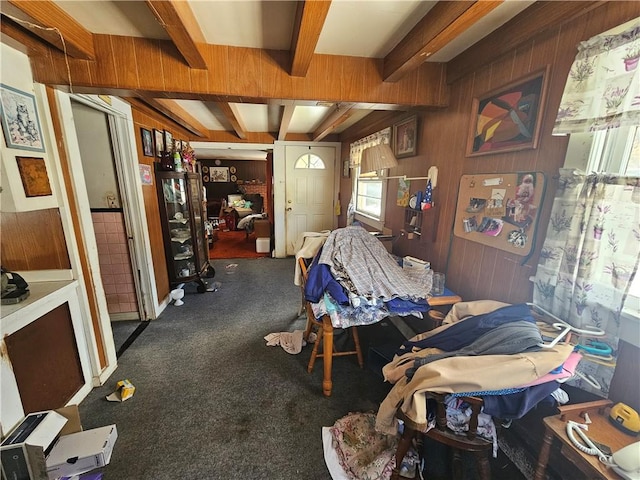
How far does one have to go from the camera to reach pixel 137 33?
1.44 m

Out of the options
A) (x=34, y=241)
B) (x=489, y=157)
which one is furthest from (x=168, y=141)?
(x=489, y=157)

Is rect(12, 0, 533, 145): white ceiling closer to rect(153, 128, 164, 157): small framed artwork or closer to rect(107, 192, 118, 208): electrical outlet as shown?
rect(107, 192, 118, 208): electrical outlet

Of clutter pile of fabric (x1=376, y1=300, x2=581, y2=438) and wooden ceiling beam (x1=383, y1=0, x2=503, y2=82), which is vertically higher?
wooden ceiling beam (x1=383, y1=0, x2=503, y2=82)

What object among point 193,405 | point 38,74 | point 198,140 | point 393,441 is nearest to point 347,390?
point 393,441

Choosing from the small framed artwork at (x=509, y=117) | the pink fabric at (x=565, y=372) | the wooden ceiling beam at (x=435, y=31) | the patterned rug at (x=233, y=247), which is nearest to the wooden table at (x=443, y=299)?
the pink fabric at (x=565, y=372)

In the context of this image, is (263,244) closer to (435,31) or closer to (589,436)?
(435,31)

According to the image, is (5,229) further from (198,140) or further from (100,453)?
(198,140)

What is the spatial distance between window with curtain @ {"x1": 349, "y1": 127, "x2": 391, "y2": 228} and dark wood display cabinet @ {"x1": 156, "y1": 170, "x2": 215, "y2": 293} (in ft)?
7.25

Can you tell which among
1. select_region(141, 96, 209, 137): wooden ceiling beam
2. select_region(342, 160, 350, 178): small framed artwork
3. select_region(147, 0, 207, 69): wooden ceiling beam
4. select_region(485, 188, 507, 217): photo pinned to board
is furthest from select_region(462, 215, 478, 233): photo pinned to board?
select_region(342, 160, 350, 178): small framed artwork

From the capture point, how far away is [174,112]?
2.80 meters

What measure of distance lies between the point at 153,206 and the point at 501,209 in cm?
320

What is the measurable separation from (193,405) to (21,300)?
3.64 ft

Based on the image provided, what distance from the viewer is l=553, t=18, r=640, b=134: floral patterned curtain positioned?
89cm

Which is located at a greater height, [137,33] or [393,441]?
[137,33]
